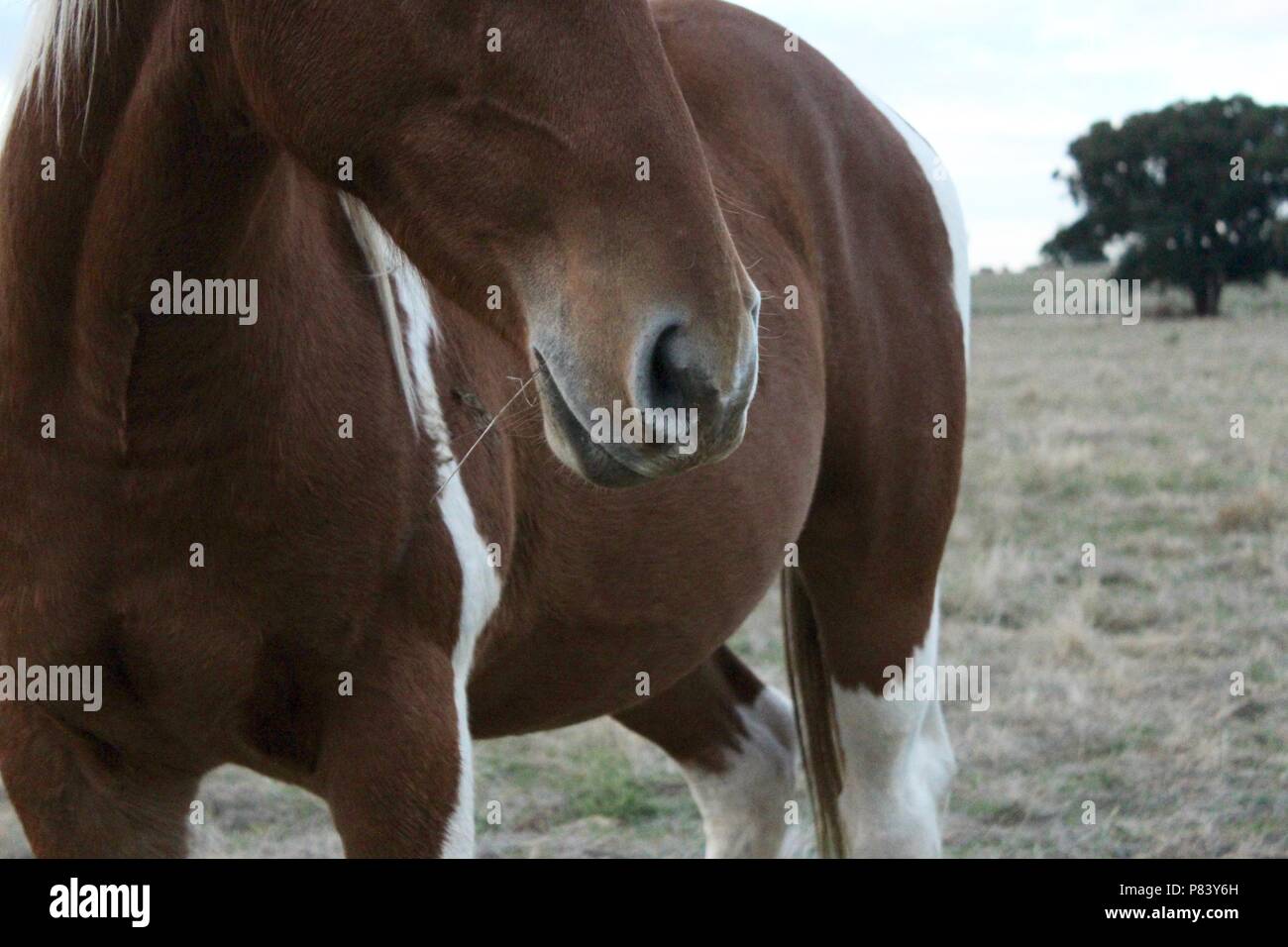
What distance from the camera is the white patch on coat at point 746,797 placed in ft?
11.9

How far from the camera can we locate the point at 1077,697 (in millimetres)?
5254

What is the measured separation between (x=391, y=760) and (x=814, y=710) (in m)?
1.71

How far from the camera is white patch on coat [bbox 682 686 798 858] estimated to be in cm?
362

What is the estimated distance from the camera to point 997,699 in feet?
17.6

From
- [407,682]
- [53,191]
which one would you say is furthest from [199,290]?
[407,682]

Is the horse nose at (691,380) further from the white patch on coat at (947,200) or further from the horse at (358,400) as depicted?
the white patch on coat at (947,200)

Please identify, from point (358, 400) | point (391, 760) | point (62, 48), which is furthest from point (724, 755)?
point (62, 48)

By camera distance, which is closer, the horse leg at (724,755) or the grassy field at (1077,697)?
the horse leg at (724,755)

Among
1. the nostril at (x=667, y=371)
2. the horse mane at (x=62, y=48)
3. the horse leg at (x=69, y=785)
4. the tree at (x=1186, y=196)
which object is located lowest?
the horse leg at (x=69, y=785)

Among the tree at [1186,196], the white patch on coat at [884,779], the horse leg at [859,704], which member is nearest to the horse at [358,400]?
the horse leg at [859,704]

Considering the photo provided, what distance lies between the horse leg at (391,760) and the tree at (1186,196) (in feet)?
104

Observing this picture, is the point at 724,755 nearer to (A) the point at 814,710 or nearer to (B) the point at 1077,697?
(A) the point at 814,710

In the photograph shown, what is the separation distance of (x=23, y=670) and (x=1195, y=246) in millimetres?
32886

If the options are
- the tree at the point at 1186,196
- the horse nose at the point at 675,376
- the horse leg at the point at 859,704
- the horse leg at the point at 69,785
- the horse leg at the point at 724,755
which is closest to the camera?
the horse nose at the point at 675,376
